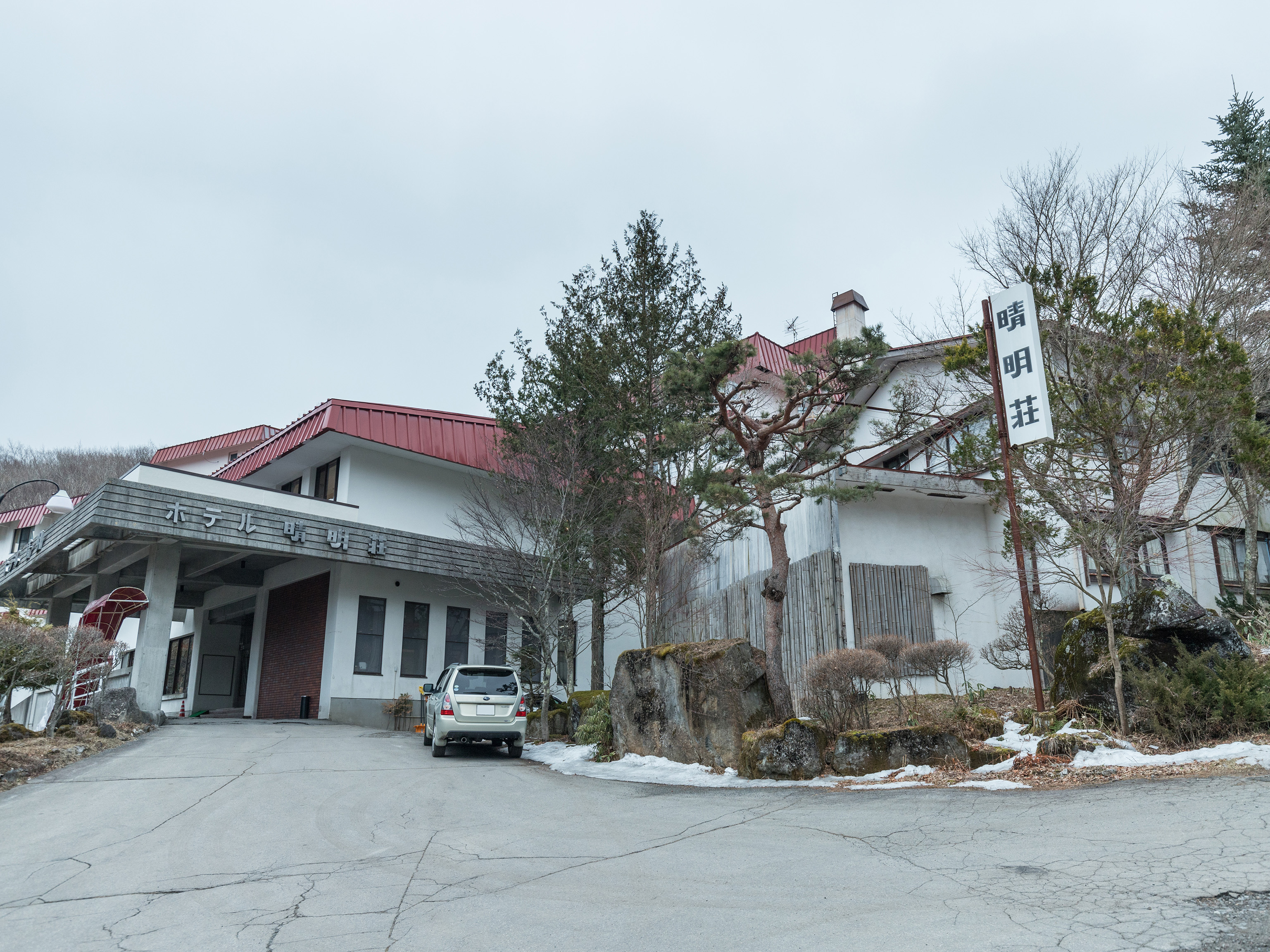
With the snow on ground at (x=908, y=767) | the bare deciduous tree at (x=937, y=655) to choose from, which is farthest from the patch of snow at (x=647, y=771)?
the bare deciduous tree at (x=937, y=655)

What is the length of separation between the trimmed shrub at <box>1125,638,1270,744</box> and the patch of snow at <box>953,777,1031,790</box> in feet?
6.99

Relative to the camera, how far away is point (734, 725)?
467 inches

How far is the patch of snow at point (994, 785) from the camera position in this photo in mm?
8984

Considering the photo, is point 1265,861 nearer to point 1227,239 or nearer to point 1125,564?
point 1125,564

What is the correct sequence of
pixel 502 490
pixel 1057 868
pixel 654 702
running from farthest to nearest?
pixel 502 490, pixel 654 702, pixel 1057 868

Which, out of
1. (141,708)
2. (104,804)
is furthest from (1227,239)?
(141,708)

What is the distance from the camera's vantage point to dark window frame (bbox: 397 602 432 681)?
24.6m

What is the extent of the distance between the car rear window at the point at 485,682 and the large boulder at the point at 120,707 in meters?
8.70

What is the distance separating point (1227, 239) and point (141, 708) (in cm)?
2528

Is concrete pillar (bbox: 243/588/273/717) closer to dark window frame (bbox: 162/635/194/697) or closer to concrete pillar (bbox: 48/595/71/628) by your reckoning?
dark window frame (bbox: 162/635/194/697)

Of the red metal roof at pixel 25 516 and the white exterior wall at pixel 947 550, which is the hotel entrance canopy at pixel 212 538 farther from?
the red metal roof at pixel 25 516

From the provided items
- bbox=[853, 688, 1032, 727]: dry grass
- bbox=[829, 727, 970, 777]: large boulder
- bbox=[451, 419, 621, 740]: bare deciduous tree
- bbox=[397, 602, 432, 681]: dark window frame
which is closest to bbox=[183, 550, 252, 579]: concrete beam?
bbox=[397, 602, 432, 681]: dark window frame

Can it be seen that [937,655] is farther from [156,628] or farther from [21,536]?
[21,536]

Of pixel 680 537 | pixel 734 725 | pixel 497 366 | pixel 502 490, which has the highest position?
pixel 497 366
